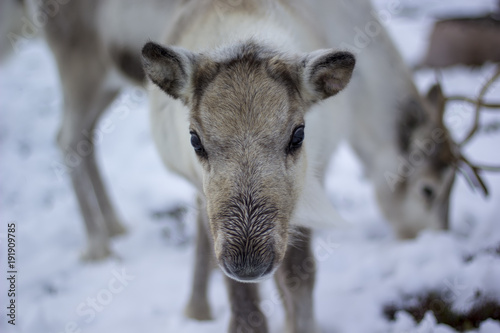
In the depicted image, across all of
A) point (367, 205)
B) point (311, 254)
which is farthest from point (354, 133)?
point (311, 254)

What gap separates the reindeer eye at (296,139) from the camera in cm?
218

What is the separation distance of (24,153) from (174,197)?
75.8 inches

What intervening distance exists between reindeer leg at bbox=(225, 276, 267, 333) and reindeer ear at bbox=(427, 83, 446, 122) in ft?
6.76

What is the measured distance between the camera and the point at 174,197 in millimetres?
4965

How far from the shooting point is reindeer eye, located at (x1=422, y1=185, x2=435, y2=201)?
13.5 feet

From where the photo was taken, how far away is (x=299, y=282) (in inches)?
111

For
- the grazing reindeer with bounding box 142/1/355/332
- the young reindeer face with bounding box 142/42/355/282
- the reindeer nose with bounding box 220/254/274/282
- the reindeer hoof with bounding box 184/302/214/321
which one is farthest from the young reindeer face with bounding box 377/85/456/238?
the reindeer nose with bounding box 220/254/274/282

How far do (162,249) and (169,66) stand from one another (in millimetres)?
2348

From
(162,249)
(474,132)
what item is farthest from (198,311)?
(474,132)

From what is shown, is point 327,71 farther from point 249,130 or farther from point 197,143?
point 197,143

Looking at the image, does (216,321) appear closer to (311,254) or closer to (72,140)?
(311,254)

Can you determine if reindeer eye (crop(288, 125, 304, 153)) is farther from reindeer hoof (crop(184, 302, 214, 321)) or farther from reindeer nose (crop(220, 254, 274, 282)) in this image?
reindeer hoof (crop(184, 302, 214, 321))

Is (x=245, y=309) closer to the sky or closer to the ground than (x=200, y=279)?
closer to the ground

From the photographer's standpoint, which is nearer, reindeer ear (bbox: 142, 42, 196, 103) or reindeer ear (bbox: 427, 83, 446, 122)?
reindeer ear (bbox: 142, 42, 196, 103)
